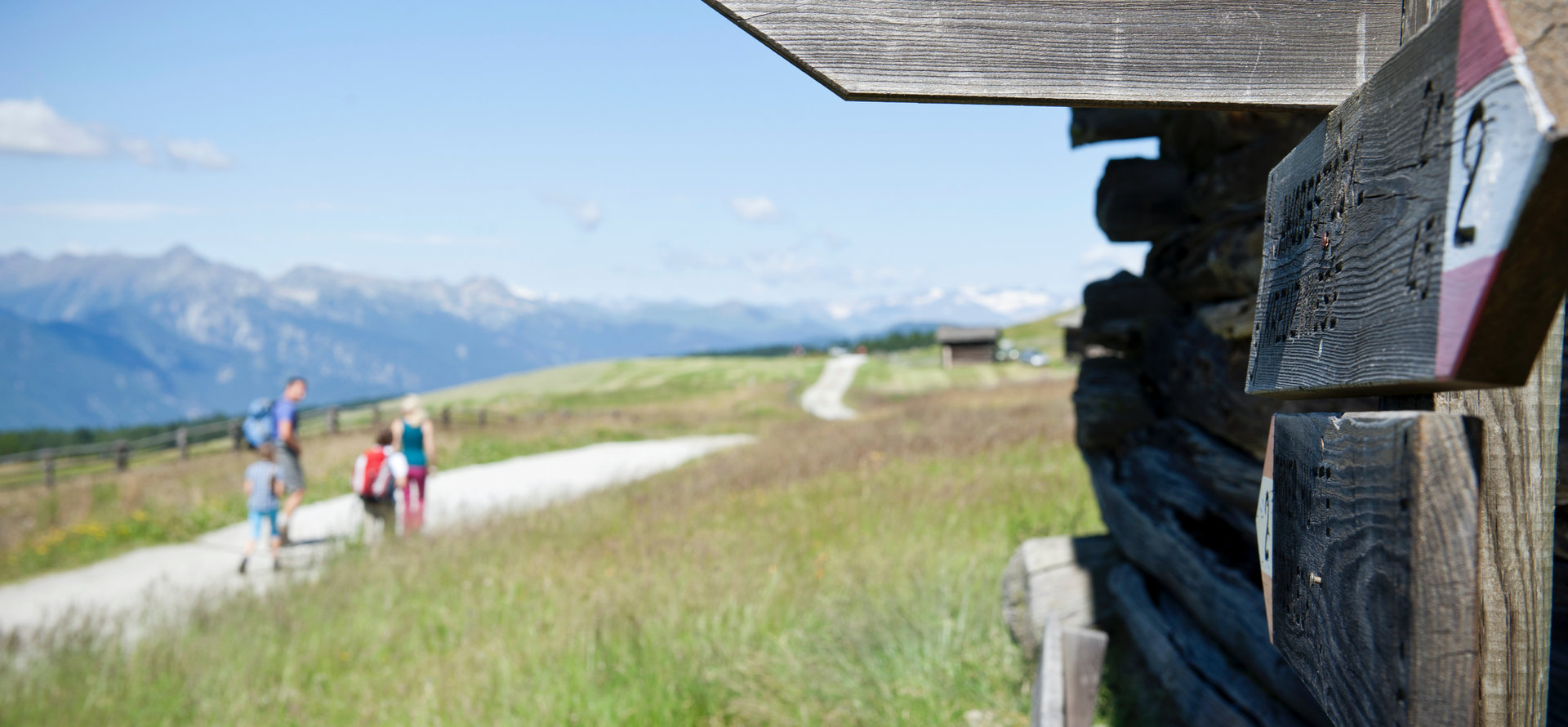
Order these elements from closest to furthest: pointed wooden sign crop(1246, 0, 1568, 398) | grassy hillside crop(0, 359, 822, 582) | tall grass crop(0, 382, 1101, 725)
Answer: pointed wooden sign crop(1246, 0, 1568, 398)
tall grass crop(0, 382, 1101, 725)
grassy hillside crop(0, 359, 822, 582)

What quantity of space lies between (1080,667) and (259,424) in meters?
9.00

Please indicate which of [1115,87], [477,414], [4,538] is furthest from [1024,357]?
[1115,87]

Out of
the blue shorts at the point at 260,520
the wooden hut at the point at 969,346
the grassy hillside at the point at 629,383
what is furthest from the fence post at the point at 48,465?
the wooden hut at the point at 969,346

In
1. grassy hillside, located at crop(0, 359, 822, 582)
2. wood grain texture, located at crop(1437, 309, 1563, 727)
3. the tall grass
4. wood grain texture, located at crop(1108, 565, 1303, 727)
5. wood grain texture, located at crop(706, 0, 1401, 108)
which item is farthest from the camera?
grassy hillside, located at crop(0, 359, 822, 582)

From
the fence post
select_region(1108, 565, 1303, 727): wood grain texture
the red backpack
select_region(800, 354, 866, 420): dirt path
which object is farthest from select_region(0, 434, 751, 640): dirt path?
select_region(800, 354, 866, 420): dirt path

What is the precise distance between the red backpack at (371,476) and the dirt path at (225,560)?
1.38ft

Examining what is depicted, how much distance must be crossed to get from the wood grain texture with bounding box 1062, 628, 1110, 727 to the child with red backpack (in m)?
7.26

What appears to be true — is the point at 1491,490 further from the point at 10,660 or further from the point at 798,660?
the point at 10,660

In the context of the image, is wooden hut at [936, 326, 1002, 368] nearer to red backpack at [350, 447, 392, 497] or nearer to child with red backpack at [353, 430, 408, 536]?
child with red backpack at [353, 430, 408, 536]

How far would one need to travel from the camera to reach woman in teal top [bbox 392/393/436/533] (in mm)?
9102

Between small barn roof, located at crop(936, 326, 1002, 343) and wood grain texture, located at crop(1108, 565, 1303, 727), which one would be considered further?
small barn roof, located at crop(936, 326, 1002, 343)

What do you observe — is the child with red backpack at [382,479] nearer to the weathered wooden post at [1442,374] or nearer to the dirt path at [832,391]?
the weathered wooden post at [1442,374]

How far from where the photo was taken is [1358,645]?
106 centimetres

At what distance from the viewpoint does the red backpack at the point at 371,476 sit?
8438mm
